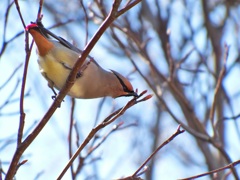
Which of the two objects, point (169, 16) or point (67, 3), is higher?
point (67, 3)

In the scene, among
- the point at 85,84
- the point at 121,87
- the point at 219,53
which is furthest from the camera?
the point at 219,53

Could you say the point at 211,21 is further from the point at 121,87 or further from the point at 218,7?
the point at 121,87

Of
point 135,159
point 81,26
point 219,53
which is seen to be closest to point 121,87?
point 219,53

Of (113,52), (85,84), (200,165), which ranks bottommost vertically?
(85,84)

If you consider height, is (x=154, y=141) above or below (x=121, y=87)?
above

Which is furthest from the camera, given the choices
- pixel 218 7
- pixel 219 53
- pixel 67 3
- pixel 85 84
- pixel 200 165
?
pixel 67 3

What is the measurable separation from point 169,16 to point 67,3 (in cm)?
226

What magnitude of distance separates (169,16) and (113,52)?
108cm

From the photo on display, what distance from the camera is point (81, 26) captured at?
715 cm

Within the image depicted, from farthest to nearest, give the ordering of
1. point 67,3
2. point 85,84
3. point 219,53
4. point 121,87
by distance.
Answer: point 67,3, point 219,53, point 121,87, point 85,84

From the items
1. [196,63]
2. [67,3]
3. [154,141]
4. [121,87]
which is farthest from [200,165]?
[121,87]

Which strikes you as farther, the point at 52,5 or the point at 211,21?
the point at 52,5

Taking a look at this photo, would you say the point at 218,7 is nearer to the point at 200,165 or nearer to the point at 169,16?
the point at 169,16

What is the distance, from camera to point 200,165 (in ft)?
23.1
